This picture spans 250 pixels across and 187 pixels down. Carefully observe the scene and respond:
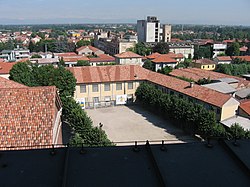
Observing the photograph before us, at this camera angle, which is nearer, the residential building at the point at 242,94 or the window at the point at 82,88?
the residential building at the point at 242,94

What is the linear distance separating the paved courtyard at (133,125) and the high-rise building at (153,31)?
3018 inches

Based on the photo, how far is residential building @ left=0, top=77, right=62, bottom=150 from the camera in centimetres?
1138

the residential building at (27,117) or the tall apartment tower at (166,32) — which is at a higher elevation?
the tall apartment tower at (166,32)

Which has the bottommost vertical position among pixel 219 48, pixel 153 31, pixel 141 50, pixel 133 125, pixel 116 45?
pixel 133 125

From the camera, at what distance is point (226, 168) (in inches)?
233

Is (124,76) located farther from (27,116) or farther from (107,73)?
(27,116)

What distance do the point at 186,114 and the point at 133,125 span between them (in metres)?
6.02

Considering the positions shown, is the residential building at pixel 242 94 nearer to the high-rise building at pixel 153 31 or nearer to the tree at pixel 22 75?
the tree at pixel 22 75

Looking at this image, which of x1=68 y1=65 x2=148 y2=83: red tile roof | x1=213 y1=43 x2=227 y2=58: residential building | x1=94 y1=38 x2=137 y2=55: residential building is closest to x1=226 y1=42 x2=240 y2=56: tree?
x1=213 y1=43 x2=227 y2=58: residential building

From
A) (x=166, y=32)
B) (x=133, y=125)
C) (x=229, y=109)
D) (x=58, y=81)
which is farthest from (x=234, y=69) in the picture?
(x=166, y=32)

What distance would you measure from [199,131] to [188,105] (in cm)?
284

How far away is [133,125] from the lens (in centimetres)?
2786

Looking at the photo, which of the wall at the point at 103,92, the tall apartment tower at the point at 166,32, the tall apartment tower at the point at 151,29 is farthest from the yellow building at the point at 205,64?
the tall apartment tower at the point at 166,32

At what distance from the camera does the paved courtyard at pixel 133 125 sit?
2451 cm
